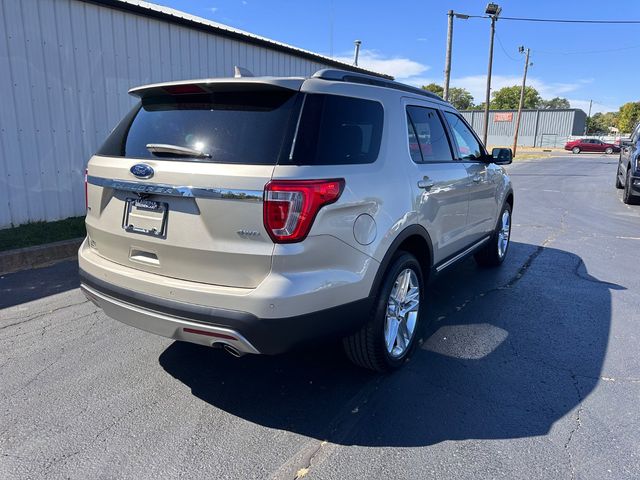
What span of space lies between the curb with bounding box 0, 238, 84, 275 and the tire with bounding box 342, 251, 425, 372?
14.2 ft

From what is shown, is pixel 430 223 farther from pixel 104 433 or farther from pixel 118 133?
pixel 104 433

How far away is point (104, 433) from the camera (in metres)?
2.68

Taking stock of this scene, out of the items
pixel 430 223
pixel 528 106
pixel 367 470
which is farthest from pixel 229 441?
pixel 528 106

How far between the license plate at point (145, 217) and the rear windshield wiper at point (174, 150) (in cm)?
29

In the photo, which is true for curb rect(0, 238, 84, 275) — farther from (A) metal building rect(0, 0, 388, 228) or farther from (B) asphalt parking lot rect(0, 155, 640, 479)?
(A) metal building rect(0, 0, 388, 228)

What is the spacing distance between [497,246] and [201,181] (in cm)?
443

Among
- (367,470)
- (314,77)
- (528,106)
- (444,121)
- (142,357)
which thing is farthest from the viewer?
(528,106)

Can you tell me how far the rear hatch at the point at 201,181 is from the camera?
8.07ft

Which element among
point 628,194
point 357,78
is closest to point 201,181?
point 357,78

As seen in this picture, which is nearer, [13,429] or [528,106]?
[13,429]

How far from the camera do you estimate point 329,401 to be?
3010 mm

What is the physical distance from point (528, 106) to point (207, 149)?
328 feet

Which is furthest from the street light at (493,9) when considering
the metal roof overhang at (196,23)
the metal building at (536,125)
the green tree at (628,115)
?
the green tree at (628,115)

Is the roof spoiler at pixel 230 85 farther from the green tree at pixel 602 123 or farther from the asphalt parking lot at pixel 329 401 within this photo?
the green tree at pixel 602 123
